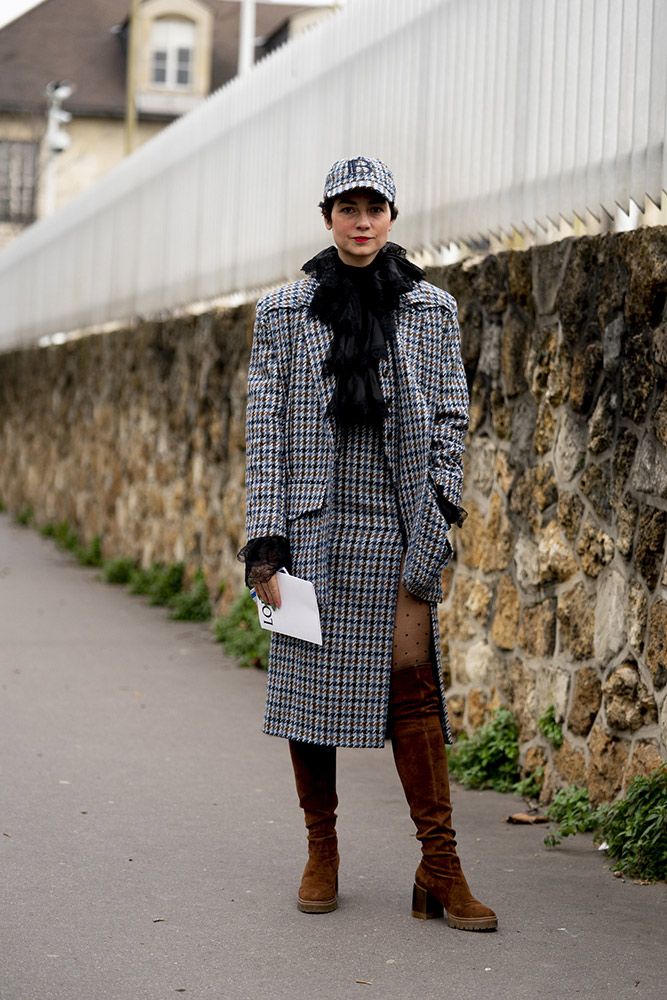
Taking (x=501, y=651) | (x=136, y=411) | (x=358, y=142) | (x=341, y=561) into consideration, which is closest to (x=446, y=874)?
(x=341, y=561)

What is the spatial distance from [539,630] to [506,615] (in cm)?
33

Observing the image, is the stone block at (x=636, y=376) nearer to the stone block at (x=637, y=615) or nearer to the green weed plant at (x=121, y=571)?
the stone block at (x=637, y=615)

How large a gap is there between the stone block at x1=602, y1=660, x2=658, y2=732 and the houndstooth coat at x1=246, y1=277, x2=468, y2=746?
91 cm

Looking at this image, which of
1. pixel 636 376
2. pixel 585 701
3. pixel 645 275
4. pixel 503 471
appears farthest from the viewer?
pixel 503 471

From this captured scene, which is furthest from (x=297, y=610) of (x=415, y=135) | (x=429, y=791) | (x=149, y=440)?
(x=149, y=440)

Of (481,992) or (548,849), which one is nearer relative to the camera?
(481,992)

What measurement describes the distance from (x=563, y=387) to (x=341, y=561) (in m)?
1.67

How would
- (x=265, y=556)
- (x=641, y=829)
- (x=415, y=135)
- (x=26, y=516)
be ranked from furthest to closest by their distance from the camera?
1. (x=26, y=516)
2. (x=415, y=135)
3. (x=641, y=829)
4. (x=265, y=556)

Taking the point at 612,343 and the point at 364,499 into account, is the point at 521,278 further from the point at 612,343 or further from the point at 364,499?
the point at 364,499

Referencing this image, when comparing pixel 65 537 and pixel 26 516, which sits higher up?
pixel 26 516

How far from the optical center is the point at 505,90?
6.04m

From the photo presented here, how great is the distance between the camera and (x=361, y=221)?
4.05 m

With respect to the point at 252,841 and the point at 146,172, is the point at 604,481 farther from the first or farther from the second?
the point at 146,172

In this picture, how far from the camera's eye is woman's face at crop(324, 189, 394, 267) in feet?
Answer: 13.3
